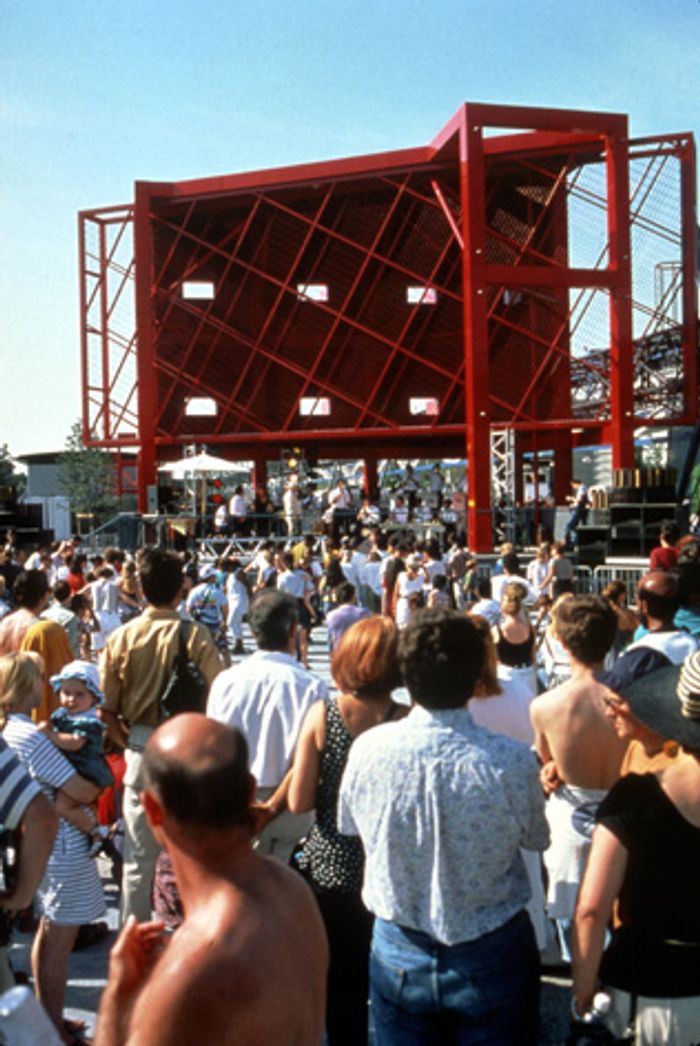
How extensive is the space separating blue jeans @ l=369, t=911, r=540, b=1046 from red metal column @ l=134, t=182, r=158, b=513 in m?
28.0

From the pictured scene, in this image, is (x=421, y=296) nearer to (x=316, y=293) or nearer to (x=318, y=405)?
(x=316, y=293)

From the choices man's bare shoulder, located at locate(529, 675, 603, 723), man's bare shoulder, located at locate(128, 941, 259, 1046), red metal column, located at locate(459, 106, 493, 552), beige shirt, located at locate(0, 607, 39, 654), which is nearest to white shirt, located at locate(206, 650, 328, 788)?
man's bare shoulder, located at locate(529, 675, 603, 723)

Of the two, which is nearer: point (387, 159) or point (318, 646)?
point (318, 646)

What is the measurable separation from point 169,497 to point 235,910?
2739 cm

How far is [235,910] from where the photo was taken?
2.04 meters

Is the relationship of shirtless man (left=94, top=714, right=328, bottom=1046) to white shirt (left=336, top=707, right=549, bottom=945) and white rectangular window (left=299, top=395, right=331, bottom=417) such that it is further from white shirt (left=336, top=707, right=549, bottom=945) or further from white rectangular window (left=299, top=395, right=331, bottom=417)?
white rectangular window (left=299, top=395, right=331, bottom=417)

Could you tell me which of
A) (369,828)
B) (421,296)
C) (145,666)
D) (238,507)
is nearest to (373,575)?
(238,507)

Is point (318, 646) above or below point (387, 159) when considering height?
below

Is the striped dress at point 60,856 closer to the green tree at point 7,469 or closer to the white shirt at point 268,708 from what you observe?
the white shirt at point 268,708

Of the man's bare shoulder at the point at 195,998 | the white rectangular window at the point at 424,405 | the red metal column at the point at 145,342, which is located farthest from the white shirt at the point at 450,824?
the red metal column at the point at 145,342

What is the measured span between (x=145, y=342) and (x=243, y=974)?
98.1ft

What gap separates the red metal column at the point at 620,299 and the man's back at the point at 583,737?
22.2 metres

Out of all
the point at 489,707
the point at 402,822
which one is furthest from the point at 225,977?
the point at 489,707

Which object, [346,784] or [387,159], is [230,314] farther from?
[346,784]
